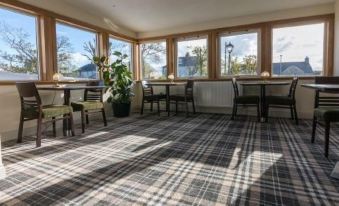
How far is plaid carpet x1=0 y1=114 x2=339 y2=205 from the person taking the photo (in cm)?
152

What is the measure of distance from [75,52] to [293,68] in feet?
15.0

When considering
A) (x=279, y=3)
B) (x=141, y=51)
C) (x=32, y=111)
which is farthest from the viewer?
(x=141, y=51)

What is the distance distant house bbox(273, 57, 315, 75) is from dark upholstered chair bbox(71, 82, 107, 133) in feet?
12.2

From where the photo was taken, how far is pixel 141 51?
6355 millimetres

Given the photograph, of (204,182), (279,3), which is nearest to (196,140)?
(204,182)

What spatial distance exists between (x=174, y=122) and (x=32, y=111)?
2.38m

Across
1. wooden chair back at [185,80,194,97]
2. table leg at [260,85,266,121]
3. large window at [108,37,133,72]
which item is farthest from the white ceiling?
table leg at [260,85,266,121]

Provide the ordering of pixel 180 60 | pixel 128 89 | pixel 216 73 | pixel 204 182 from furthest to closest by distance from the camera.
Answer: pixel 180 60
pixel 216 73
pixel 128 89
pixel 204 182

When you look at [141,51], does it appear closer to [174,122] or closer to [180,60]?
[180,60]

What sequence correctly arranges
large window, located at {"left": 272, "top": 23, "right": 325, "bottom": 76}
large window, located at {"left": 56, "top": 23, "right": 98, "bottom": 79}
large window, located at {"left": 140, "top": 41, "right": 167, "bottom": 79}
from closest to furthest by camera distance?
large window, located at {"left": 56, "top": 23, "right": 98, "bottom": 79} < large window, located at {"left": 272, "top": 23, "right": 325, "bottom": 76} < large window, located at {"left": 140, "top": 41, "right": 167, "bottom": 79}

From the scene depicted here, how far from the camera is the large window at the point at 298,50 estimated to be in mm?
4438

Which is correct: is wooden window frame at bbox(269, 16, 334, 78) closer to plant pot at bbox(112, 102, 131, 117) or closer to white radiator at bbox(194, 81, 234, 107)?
white radiator at bbox(194, 81, 234, 107)

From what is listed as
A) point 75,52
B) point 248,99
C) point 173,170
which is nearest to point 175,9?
point 75,52

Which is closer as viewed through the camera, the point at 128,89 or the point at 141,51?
the point at 128,89
